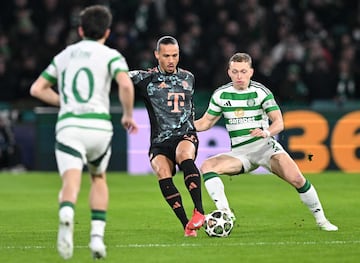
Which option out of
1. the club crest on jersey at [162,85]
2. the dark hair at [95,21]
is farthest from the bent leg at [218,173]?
the dark hair at [95,21]

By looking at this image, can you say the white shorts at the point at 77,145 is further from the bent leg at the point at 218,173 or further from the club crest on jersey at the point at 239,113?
the club crest on jersey at the point at 239,113

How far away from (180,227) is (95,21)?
132 inches

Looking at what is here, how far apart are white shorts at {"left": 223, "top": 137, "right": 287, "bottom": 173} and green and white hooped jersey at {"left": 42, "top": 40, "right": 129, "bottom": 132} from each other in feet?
8.94

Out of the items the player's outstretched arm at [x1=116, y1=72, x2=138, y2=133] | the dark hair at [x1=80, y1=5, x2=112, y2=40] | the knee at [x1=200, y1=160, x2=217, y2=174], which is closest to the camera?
the player's outstretched arm at [x1=116, y1=72, x2=138, y2=133]

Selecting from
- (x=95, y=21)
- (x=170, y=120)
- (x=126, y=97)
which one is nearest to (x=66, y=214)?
(x=126, y=97)

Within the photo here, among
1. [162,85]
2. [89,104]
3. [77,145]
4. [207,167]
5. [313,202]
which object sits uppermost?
[89,104]

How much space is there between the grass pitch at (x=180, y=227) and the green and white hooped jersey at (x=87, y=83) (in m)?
1.20

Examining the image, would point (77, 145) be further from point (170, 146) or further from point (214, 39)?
point (214, 39)

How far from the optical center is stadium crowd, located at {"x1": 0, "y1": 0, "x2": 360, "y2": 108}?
2009 cm

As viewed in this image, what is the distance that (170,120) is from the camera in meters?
10.3

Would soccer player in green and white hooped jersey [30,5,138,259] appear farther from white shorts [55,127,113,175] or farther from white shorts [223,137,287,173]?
white shorts [223,137,287,173]

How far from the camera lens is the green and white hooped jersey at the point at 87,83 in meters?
8.00

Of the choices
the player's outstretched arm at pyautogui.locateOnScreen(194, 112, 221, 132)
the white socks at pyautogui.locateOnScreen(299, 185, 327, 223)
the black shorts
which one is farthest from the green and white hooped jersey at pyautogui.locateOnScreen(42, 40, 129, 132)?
the white socks at pyautogui.locateOnScreen(299, 185, 327, 223)

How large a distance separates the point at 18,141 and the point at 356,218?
916 cm
